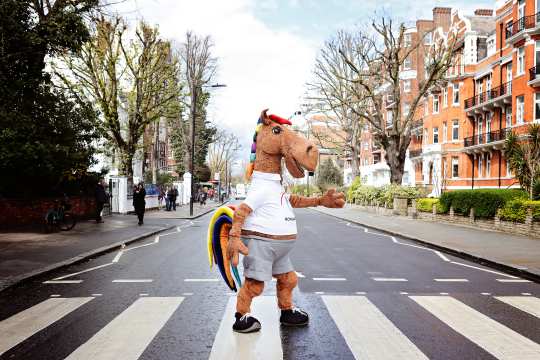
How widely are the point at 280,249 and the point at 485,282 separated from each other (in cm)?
485

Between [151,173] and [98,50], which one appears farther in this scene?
[151,173]

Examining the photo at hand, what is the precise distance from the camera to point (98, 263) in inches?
414

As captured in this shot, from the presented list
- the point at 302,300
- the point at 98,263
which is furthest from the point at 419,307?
the point at 98,263

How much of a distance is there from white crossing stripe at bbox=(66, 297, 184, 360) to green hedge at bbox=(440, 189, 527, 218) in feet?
50.2

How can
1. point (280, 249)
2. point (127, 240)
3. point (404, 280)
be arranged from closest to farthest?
point (280, 249) → point (404, 280) → point (127, 240)

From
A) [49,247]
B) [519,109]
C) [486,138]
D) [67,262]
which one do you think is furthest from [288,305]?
[486,138]

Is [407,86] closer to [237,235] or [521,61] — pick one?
[521,61]

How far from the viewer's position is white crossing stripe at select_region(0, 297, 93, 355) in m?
4.96

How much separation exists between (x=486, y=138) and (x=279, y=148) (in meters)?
39.2

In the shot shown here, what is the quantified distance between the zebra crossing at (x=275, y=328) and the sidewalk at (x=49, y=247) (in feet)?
7.75

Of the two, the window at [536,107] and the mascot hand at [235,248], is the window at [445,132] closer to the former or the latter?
the window at [536,107]

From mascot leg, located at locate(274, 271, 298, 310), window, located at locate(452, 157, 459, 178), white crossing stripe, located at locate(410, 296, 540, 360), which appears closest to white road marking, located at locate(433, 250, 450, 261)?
white crossing stripe, located at locate(410, 296, 540, 360)

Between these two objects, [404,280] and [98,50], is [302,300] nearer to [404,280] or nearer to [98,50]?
[404,280]

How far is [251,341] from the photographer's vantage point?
4.74 meters
